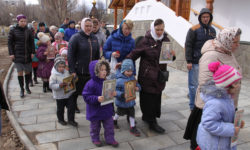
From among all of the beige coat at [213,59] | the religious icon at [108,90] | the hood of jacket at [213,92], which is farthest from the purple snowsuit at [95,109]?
the hood of jacket at [213,92]

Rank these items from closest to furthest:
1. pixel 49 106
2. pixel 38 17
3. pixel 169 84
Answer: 1. pixel 49 106
2. pixel 169 84
3. pixel 38 17

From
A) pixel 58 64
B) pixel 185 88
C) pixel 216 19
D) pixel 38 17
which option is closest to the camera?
pixel 58 64

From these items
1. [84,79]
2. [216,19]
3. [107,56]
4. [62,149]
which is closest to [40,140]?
[62,149]

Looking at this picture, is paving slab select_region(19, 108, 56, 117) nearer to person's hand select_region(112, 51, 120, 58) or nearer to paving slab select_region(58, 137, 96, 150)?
paving slab select_region(58, 137, 96, 150)

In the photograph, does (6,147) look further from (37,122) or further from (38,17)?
(38,17)

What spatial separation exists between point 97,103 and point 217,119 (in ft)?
5.43

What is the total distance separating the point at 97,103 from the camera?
117 inches

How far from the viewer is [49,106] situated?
4.83 m

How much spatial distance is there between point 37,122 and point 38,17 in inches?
1567

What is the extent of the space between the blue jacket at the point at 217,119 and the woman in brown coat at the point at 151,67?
1.43 m

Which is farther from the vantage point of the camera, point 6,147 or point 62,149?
point 6,147

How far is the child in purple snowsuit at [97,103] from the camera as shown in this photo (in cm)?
290

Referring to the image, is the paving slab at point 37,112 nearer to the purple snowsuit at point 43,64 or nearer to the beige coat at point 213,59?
the purple snowsuit at point 43,64

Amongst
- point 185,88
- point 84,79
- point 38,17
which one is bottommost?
point 185,88
